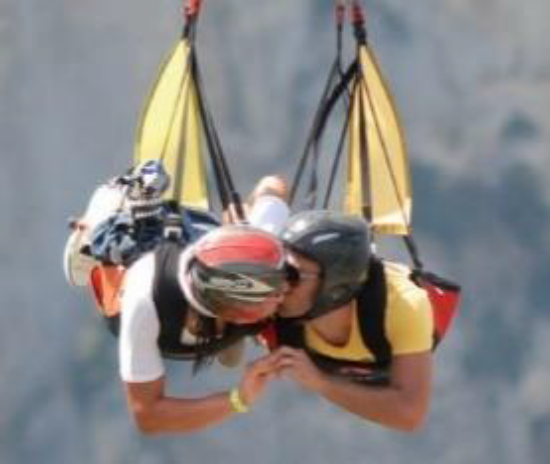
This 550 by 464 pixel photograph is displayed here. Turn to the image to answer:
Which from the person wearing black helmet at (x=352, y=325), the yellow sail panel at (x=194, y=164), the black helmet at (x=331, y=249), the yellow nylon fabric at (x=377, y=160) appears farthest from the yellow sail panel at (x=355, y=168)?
the black helmet at (x=331, y=249)

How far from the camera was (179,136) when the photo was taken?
4.48 meters

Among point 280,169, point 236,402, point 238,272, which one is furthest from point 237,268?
point 280,169

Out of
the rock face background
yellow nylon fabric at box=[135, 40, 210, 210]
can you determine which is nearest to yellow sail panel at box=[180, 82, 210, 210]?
yellow nylon fabric at box=[135, 40, 210, 210]

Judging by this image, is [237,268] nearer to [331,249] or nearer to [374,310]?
[331,249]

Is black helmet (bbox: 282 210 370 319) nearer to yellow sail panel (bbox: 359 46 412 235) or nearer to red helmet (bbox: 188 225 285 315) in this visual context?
red helmet (bbox: 188 225 285 315)

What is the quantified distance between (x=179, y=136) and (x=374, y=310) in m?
0.90

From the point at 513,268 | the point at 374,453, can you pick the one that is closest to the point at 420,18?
the point at 513,268

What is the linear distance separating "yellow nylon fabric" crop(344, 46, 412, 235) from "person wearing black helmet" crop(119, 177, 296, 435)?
2.39 feet

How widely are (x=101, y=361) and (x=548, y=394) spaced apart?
6.60 feet

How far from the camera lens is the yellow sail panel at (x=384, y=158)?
14.5 feet

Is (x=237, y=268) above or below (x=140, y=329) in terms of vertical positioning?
above

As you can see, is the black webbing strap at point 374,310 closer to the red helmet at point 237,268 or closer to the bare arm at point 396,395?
the bare arm at point 396,395

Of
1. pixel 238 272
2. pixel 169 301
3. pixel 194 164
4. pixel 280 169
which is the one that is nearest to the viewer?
pixel 238 272

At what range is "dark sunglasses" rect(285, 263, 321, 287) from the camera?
11.8ft
